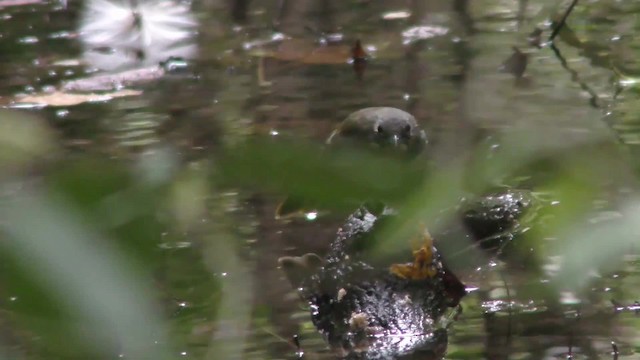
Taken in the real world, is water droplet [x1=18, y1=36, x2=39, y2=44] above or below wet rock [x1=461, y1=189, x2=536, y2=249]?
below

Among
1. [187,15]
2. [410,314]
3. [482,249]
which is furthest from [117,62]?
[482,249]

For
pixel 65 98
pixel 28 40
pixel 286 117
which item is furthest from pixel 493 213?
pixel 28 40

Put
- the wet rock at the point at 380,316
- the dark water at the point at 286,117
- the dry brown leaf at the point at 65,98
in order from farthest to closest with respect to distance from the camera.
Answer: the dry brown leaf at the point at 65,98 → the wet rock at the point at 380,316 → the dark water at the point at 286,117

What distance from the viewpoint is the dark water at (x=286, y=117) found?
14.1 inches

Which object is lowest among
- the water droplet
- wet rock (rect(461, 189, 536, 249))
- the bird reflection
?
the water droplet

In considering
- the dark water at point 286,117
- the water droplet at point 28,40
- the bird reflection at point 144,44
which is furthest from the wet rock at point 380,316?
the water droplet at point 28,40

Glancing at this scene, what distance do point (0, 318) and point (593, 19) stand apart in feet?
9.56

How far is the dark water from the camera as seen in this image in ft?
1.17

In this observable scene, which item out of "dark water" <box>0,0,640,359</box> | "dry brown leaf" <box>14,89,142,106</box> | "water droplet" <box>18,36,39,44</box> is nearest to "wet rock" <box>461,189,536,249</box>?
"dark water" <box>0,0,640,359</box>

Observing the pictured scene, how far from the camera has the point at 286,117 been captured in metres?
2.32

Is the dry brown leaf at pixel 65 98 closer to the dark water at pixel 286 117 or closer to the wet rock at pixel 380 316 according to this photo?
the dark water at pixel 286 117

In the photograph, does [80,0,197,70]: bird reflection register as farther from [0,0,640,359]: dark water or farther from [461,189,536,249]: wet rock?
[461,189,536,249]: wet rock

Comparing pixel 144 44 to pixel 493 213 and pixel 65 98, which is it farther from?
pixel 493 213

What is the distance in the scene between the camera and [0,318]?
0.39 metres
